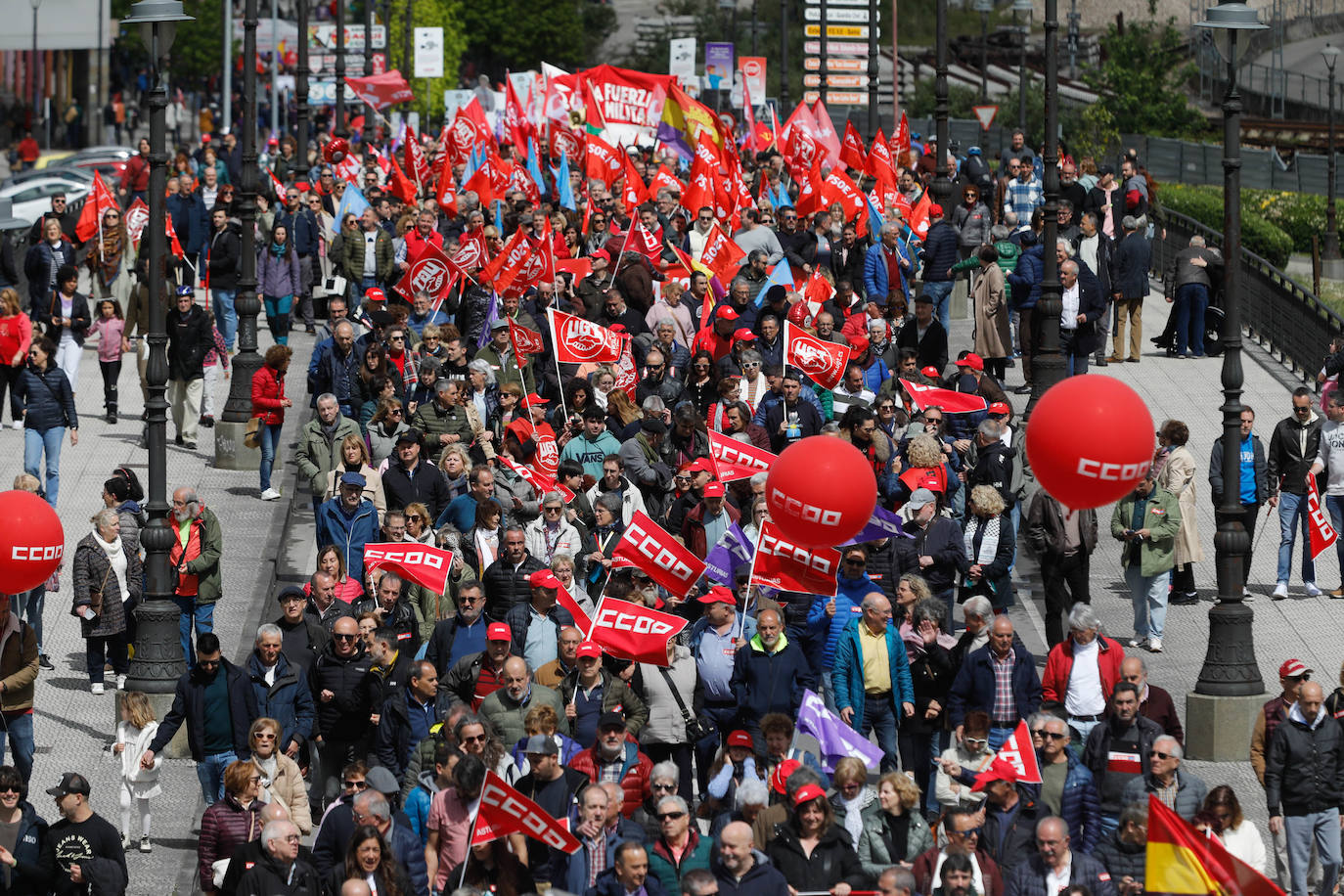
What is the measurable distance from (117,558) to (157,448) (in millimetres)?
869

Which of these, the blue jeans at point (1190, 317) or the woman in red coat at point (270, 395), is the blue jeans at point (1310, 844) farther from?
the blue jeans at point (1190, 317)

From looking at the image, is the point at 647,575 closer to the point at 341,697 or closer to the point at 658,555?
the point at 658,555

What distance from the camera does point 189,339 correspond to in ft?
76.3

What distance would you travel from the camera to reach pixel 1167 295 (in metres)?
31.4

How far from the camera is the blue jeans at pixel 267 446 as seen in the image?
21906mm

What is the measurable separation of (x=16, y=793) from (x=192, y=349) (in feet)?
35.1

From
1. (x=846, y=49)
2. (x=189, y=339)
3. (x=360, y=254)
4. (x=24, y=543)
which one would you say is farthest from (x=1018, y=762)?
(x=846, y=49)

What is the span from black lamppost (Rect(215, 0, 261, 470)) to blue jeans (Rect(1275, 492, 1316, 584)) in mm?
9948

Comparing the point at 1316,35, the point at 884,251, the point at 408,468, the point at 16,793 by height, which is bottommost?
the point at 16,793

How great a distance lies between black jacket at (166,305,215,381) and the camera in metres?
23.2

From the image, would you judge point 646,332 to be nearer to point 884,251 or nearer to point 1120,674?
point 884,251

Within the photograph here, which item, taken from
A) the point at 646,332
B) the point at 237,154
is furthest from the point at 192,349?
the point at 237,154

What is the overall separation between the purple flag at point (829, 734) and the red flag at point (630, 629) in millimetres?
1211

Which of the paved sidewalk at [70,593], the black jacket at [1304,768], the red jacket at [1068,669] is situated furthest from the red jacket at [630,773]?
the black jacket at [1304,768]
